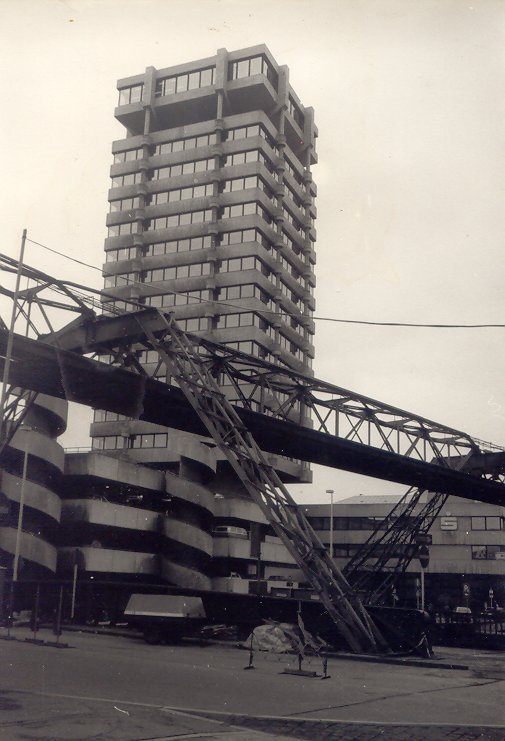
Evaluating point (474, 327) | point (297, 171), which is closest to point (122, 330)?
point (474, 327)

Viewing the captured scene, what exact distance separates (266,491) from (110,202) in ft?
223

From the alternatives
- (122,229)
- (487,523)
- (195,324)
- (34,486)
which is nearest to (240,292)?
(195,324)

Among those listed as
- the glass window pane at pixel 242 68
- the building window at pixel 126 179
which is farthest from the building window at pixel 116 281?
the glass window pane at pixel 242 68

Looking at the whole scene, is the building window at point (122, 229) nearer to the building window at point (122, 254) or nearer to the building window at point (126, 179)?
the building window at point (122, 254)

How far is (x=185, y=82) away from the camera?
85.0 m

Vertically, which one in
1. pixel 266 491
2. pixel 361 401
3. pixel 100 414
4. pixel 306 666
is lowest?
pixel 306 666

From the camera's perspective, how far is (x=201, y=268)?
78438mm

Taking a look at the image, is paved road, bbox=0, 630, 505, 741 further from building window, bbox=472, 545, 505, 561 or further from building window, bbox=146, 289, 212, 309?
building window, bbox=146, 289, 212, 309

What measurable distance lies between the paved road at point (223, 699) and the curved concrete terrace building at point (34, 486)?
22.9m

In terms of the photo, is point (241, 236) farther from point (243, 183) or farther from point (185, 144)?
point (185, 144)

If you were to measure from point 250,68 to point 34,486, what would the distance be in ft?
192

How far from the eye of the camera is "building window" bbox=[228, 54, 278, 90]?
82500mm

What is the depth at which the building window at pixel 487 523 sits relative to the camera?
224ft

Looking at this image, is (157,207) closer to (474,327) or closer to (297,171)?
(297,171)
